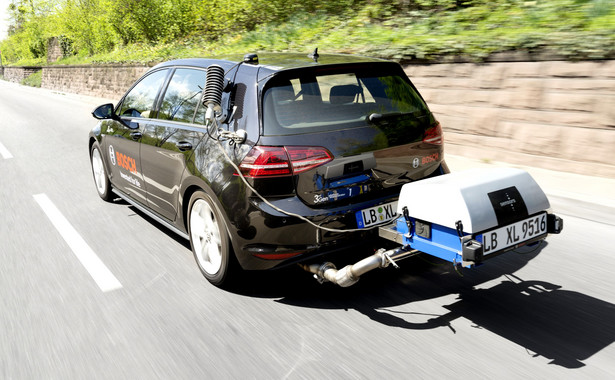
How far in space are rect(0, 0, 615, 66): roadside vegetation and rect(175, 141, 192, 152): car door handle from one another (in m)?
4.68

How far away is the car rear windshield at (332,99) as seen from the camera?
3.68 m

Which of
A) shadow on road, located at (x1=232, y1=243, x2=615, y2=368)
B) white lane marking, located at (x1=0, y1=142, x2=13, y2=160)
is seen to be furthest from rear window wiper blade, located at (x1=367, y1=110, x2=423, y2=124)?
white lane marking, located at (x1=0, y1=142, x2=13, y2=160)

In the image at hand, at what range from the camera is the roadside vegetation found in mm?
6982

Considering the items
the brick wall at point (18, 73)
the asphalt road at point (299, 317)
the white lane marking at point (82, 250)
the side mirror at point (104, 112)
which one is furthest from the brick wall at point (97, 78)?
the brick wall at point (18, 73)

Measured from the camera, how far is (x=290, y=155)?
3.56m

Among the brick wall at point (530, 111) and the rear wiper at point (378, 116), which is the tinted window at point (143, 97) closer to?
the rear wiper at point (378, 116)

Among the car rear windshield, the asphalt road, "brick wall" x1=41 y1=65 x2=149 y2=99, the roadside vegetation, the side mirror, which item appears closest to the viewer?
the asphalt road

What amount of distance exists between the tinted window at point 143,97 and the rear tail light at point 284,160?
1912 millimetres

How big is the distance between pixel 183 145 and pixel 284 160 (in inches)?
44.9

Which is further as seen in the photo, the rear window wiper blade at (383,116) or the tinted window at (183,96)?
the tinted window at (183,96)

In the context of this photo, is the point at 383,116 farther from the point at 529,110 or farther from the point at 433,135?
the point at 529,110

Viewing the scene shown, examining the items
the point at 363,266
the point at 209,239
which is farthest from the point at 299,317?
the point at 209,239

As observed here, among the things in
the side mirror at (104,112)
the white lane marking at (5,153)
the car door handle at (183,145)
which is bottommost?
the white lane marking at (5,153)

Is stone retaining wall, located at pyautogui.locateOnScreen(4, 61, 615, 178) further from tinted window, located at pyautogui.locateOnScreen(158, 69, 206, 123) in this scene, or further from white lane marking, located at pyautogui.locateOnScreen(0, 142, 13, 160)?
white lane marking, located at pyautogui.locateOnScreen(0, 142, 13, 160)
